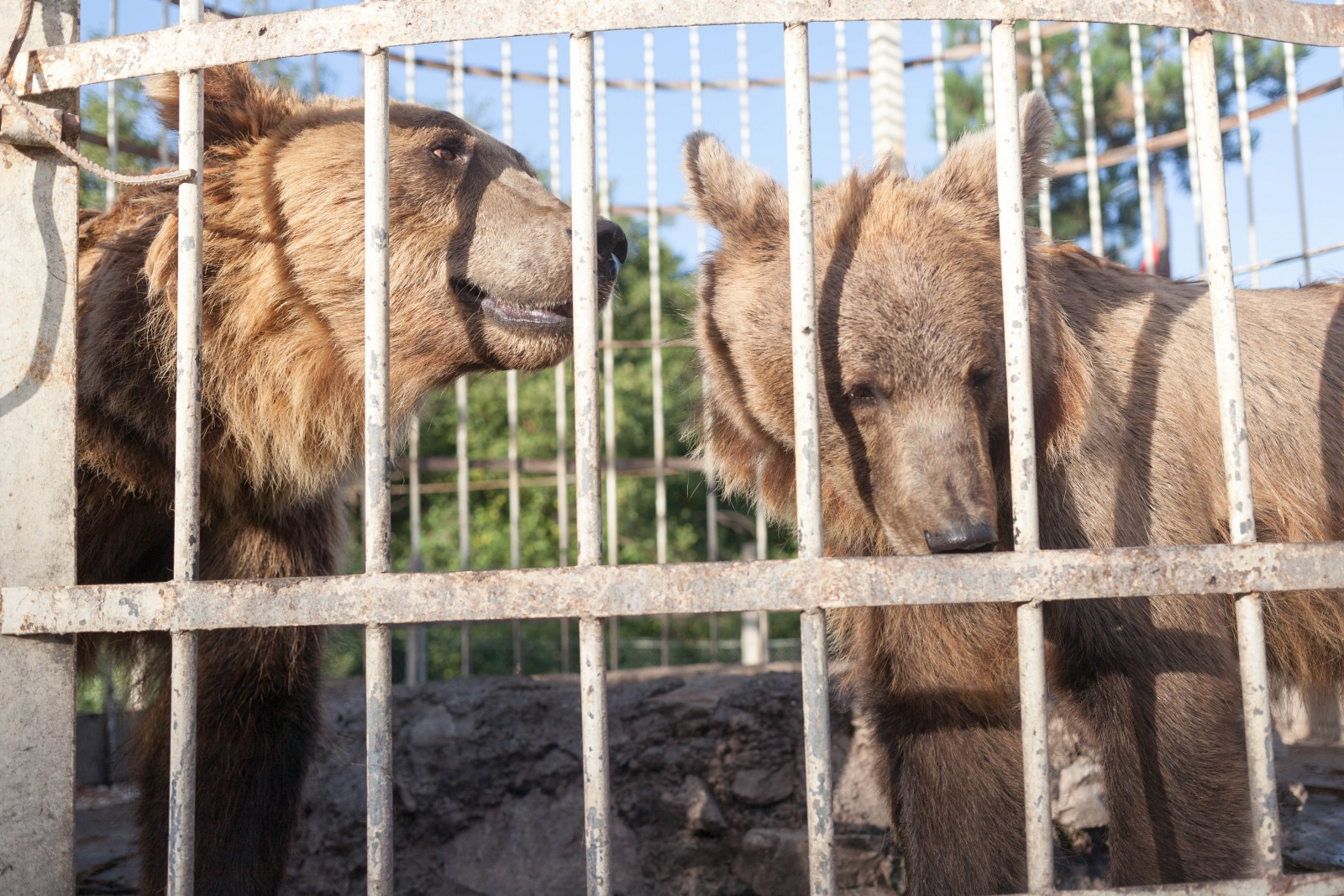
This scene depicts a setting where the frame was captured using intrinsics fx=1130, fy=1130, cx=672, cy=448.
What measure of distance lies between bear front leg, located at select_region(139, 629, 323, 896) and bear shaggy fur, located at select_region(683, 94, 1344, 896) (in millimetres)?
1529

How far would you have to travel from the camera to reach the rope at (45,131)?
2.31 meters

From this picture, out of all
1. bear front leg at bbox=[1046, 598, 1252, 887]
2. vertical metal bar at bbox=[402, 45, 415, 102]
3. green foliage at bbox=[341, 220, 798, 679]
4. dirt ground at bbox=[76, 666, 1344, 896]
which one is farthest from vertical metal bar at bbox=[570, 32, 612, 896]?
green foliage at bbox=[341, 220, 798, 679]

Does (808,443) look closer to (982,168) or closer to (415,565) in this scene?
(982,168)

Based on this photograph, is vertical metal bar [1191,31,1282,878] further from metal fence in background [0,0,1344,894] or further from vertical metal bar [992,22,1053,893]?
vertical metal bar [992,22,1053,893]

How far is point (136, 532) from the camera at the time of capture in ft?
10.6

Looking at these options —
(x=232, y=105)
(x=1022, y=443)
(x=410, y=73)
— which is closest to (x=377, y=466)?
(x=1022, y=443)

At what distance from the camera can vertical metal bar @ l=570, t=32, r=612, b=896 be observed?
208cm

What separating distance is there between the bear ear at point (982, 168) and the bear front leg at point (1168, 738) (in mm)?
1232

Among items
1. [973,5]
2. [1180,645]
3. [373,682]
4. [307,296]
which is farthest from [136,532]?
[1180,645]

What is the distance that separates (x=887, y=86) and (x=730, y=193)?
387 cm

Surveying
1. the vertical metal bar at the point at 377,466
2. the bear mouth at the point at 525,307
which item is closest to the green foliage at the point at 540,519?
the bear mouth at the point at 525,307

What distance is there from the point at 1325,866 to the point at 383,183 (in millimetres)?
3848

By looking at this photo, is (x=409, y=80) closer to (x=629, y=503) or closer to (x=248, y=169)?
(x=248, y=169)


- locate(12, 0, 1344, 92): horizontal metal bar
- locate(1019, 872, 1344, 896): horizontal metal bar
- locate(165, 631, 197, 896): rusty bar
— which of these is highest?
locate(12, 0, 1344, 92): horizontal metal bar
